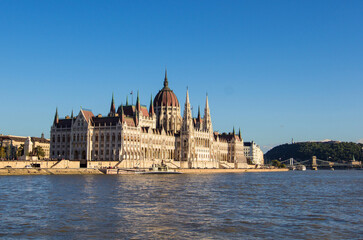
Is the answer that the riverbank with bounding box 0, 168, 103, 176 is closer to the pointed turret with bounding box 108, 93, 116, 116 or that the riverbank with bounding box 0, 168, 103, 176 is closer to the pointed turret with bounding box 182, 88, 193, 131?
the pointed turret with bounding box 108, 93, 116, 116

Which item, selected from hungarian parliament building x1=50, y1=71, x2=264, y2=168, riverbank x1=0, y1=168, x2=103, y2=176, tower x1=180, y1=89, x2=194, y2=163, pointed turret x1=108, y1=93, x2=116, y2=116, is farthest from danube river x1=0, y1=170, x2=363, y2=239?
tower x1=180, y1=89, x2=194, y2=163

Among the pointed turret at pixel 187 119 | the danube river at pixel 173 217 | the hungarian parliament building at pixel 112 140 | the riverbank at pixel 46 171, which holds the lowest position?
the danube river at pixel 173 217

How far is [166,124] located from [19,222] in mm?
164216

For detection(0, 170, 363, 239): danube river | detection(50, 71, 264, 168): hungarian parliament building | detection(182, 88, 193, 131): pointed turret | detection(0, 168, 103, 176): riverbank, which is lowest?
detection(0, 170, 363, 239): danube river

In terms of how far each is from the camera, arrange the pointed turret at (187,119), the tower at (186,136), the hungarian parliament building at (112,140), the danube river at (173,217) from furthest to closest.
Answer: the pointed turret at (187,119) < the tower at (186,136) < the hungarian parliament building at (112,140) < the danube river at (173,217)

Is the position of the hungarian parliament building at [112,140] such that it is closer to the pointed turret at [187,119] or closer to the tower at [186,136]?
the tower at [186,136]

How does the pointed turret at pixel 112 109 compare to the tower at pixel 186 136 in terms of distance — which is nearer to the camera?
the pointed turret at pixel 112 109

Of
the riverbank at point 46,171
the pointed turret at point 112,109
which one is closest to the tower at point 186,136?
the pointed turret at point 112,109

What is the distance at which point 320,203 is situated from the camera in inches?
2021

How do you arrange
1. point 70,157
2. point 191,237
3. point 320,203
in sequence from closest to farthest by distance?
1. point 191,237
2. point 320,203
3. point 70,157

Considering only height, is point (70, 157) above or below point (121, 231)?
above

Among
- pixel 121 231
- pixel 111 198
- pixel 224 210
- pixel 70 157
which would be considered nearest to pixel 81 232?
pixel 121 231

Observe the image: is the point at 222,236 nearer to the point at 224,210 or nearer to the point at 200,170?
the point at 224,210

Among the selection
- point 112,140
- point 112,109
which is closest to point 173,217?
point 112,140
